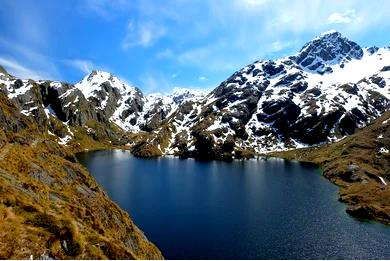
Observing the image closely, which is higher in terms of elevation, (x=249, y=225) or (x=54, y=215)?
(x=54, y=215)

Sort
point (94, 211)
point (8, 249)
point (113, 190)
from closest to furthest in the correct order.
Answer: point (8, 249)
point (94, 211)
point (113, 190)

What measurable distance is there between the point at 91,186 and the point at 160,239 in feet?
168

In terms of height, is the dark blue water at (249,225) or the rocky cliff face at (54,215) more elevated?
the rocky cliff face at (54,215)

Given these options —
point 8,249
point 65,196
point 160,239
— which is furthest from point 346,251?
point 8,249

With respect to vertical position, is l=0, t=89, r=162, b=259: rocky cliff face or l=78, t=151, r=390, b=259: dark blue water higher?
l=0, t=89, r=162, b=259: rocky cliff face

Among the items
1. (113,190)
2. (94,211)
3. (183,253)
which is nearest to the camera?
(94,211)

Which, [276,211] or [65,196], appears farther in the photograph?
[276,211]

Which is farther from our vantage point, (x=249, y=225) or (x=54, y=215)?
(x=249, y=225)

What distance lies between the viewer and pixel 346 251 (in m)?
105

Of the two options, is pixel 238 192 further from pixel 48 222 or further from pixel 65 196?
pixel 48 222

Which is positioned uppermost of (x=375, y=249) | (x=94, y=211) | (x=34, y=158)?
(x=34, y=158)

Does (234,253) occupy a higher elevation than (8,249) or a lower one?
lower

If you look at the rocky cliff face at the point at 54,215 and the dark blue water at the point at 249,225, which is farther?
the dark blue water at the point at 249,225

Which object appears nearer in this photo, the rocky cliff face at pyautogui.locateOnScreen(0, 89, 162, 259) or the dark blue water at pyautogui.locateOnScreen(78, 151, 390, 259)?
the rocky cliff face at pyautogui.locateOnScreen(0, 89, 162, 259)
